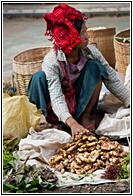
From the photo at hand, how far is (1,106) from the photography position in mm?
3682

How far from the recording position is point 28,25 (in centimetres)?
973

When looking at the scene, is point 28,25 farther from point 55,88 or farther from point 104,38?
point 55,88

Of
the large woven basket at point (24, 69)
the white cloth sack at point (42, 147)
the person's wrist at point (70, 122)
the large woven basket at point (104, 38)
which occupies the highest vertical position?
the large woven basket at point (104, 38)

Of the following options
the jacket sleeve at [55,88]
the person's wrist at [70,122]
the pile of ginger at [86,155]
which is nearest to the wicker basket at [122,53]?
the jacket sleeve at [55,88]

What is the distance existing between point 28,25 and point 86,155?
6.82 meters

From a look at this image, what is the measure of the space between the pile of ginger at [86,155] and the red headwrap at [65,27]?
2.44 ft

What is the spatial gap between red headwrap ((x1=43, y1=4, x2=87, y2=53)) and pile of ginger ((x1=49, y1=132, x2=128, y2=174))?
745mm

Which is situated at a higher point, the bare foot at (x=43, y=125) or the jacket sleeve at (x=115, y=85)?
the jacket sleeve at (x=115, y=85)

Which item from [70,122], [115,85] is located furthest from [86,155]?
[115,85]

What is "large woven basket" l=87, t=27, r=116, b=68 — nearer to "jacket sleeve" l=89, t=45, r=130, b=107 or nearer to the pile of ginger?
"jacket sleeve" l=89, t=45, r=130, b=107

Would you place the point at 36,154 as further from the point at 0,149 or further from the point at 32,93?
the point at 32,93

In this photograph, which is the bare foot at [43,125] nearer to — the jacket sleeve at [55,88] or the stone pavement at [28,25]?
the jacket sleeve at [55,88]

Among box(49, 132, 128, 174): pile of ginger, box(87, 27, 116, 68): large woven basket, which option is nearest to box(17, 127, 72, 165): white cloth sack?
box(49, 132, 128, 174): pile of ginger

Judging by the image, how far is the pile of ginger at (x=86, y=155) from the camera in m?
3.19
